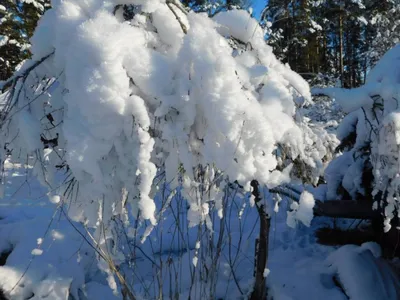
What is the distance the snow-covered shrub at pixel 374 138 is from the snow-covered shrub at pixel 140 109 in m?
1.09

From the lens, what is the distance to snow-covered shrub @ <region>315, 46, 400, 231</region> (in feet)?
8.30

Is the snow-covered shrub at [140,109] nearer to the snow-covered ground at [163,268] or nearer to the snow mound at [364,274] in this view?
the snow-covered ground at [163,268]

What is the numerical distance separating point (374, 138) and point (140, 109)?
2.21m

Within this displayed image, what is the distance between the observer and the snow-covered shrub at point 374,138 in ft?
8.30

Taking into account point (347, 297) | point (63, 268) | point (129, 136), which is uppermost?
point (129, 136)

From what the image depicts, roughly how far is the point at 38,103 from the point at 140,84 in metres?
0.71

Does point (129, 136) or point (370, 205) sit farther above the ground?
point (129, 136)

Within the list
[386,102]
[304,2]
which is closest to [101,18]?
[386,102]

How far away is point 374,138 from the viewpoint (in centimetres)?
282

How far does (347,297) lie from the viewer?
315 cm

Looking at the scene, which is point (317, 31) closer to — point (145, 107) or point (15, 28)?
point (15, 28)

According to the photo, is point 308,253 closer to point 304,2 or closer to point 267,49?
point 267,49

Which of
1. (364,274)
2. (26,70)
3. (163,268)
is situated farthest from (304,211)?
(163,268)

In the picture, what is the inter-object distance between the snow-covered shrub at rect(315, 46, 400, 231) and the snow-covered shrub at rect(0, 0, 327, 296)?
1.09 metres
